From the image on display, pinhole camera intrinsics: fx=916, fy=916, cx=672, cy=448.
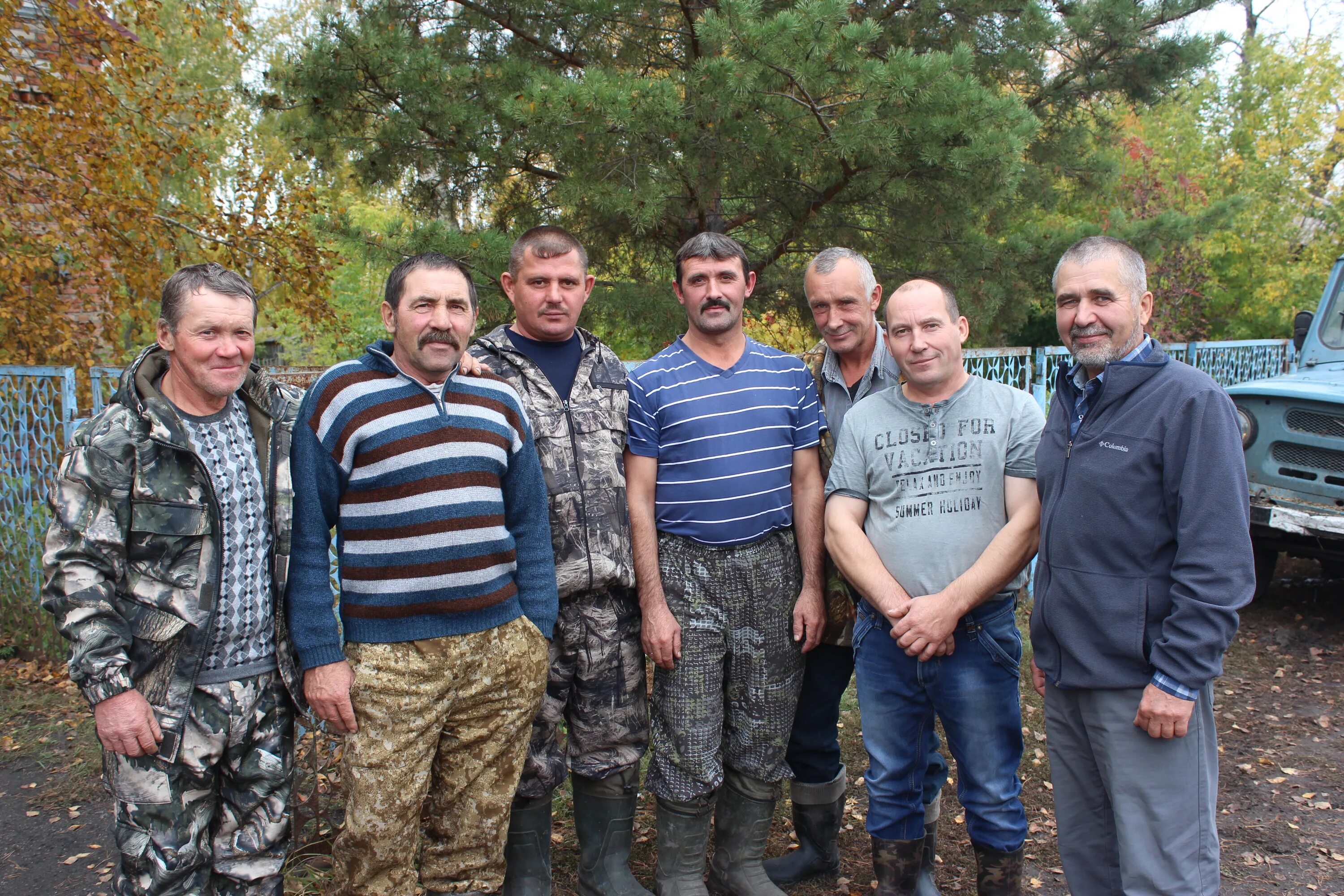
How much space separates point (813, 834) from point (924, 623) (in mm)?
1070

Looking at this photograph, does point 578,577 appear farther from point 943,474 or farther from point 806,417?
point 943,474

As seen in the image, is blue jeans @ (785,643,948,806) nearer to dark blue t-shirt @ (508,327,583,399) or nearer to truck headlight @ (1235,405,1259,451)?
dark blue t-shirt @ (508,327,583,399)

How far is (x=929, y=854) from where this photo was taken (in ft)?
9.90

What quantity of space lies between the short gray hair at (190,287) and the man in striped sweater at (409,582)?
31cm

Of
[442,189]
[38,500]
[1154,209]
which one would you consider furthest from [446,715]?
[1154,209]

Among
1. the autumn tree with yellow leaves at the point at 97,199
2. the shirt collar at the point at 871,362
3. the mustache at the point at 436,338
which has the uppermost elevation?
the autumn tree with yellow leaves at the point at 97,199

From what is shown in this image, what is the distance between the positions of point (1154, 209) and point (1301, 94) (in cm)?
229

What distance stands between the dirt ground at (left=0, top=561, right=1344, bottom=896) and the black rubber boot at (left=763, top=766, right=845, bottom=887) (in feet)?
0.20

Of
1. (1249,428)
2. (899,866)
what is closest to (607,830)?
(899,866)

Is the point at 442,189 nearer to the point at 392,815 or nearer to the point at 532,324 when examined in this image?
the point at 532,324

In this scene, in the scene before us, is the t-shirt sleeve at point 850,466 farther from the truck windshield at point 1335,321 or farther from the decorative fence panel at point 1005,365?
the truck windshield at point 1335,321

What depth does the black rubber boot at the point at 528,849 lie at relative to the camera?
2.80 meters

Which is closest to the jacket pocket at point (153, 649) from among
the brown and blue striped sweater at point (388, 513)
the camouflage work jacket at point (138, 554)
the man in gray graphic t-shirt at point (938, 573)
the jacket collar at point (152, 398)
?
the camouflage work jacket at point (138, 554)

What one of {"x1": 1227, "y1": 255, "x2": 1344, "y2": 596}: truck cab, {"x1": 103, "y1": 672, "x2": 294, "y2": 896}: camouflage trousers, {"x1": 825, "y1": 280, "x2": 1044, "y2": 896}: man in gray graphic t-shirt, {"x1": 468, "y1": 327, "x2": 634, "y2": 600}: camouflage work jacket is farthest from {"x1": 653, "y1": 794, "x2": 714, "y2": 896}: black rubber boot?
{"x1": 1227, "y1": 255, "x2": 1344, "y2": 596}: truck cab
